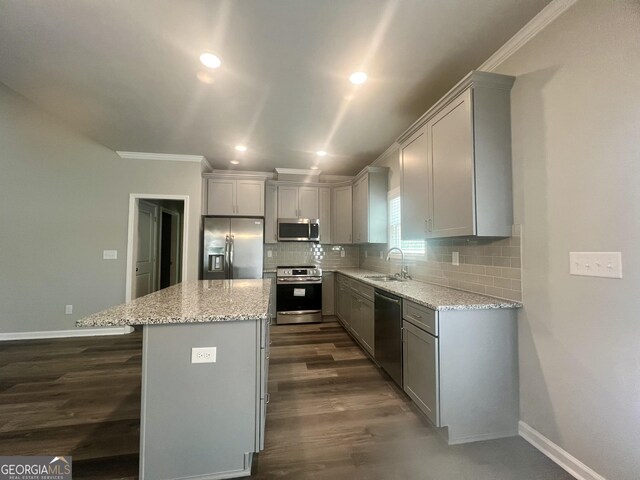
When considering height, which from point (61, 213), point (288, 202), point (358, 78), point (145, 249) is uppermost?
point (358, 78)

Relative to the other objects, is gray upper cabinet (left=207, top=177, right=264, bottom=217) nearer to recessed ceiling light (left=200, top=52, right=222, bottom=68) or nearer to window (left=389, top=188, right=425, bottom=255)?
window (left=389, top=188, right=425, bottom=255)

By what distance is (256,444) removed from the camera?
1399 millimetres

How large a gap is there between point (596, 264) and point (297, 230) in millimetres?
3689

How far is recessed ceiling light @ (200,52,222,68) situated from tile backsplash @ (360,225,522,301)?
2.45 metres

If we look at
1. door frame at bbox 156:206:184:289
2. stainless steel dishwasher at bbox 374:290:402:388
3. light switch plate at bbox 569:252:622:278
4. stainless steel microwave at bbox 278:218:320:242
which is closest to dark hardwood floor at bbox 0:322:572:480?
stainless steel dishwasher at bbox 374:290:402:388

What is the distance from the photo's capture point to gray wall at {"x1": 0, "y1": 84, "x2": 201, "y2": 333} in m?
3.36

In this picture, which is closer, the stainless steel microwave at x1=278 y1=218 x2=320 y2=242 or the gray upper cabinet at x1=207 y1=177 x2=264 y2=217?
the gray upper cabinet at x1=207 y1=177 x2=264 y2=217

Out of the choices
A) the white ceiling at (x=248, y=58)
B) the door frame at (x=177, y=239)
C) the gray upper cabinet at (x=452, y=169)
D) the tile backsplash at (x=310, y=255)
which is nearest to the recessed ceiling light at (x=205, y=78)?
the white ceiling at (x=248, y=58)

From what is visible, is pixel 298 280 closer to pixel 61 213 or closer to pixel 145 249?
pixel 145 249

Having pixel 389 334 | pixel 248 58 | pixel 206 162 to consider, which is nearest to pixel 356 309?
pixel 389 334

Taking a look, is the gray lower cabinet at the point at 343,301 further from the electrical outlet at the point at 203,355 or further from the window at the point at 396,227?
the electrical outlet at the point at 203,355

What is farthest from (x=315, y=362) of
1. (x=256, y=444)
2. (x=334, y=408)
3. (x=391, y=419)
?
(x=256, y=444)

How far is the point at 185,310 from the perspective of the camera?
1.44 m

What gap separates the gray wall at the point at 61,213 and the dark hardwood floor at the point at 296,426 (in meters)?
0.88
